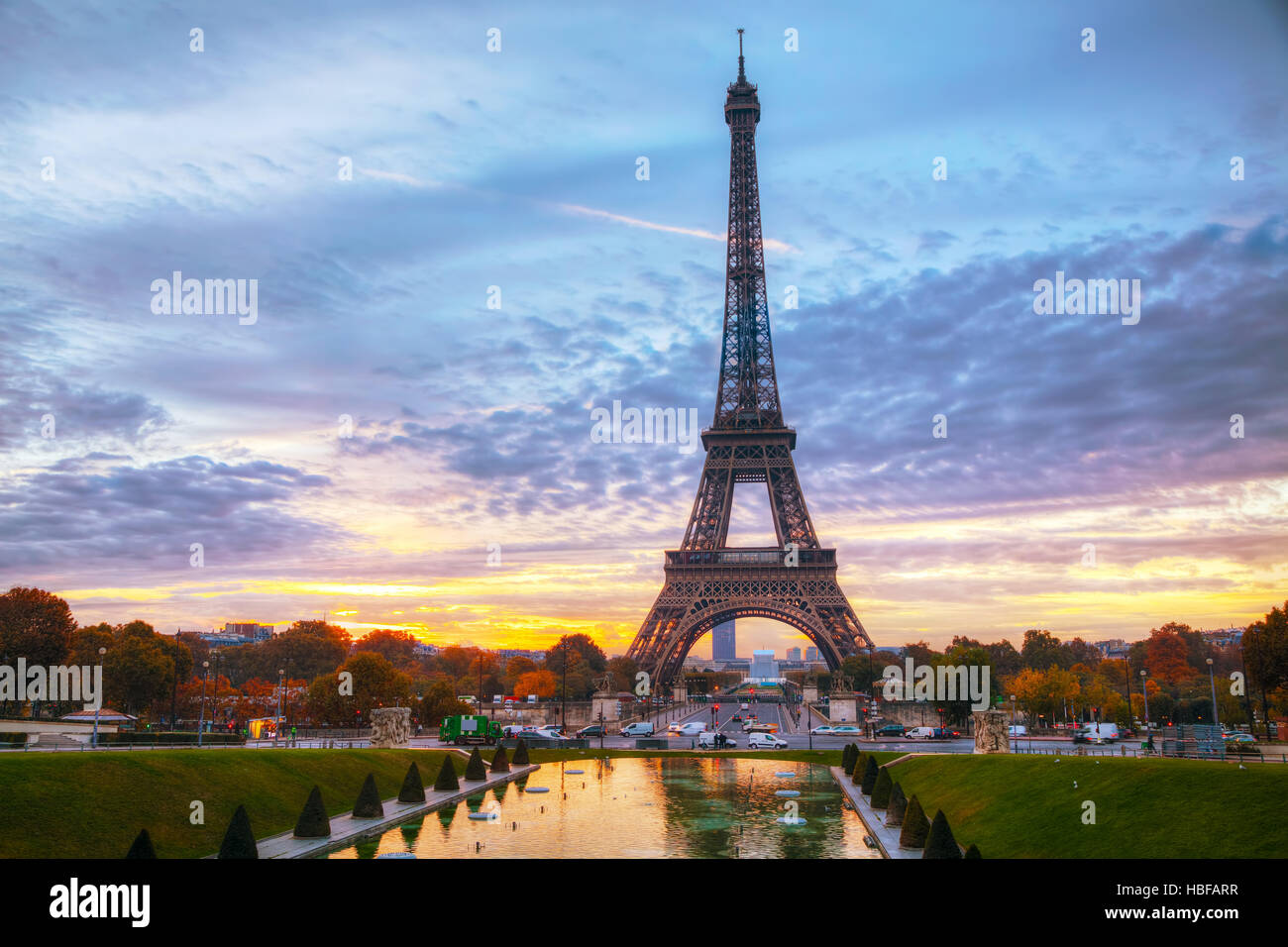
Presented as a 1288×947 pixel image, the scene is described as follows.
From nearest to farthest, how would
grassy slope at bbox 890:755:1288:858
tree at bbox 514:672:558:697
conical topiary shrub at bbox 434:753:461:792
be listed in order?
grassy slope at bbox 890:755:1288:858, conical topiary shrub at bbox 434:753:461:792, tree at bbox 514:672:558:697

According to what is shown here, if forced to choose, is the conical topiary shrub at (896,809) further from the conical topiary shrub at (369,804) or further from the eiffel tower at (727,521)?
the eiffel tower at (727,521)

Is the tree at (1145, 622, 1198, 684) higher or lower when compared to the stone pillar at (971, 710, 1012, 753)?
lower

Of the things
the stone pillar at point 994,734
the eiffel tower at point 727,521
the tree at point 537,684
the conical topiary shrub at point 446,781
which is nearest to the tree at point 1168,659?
the eiffel tower at point 727,521

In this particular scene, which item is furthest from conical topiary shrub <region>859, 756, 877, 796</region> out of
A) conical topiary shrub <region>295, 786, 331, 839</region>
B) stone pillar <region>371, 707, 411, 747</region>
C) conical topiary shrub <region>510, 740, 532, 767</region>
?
stone pillar <region>371, 707, 411, 747</region>

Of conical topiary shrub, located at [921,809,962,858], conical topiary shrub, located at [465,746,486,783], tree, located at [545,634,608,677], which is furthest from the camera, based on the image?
tree, located at [545,634,608,677]

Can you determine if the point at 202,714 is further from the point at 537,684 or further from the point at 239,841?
the point at 537,684

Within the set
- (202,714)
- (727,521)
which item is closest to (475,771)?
(202,714)
